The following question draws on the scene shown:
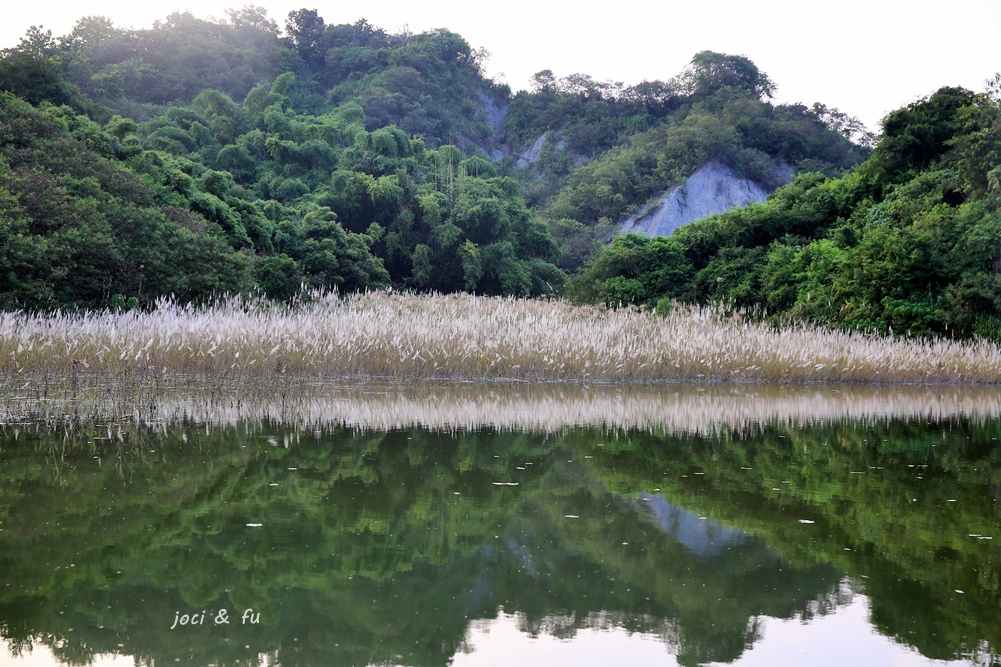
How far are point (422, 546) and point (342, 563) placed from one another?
1.38 feet

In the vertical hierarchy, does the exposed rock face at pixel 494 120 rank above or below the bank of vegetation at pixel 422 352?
above

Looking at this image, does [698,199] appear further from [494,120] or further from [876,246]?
[494,120]

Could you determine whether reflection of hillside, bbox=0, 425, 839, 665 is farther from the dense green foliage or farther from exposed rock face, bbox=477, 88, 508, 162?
exposed rock face, bbox=477, 88, 508, 162

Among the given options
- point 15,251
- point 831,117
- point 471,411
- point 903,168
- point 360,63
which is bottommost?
point 471,411

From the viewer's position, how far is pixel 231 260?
55.5 ft

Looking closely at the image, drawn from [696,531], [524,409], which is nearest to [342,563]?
[696,531]

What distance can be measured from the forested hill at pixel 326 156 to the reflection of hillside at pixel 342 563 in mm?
9637

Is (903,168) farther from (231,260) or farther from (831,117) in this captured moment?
(831,117)

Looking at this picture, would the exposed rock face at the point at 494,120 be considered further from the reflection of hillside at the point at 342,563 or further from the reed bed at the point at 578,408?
the reflection of hillside at the point at 342,563

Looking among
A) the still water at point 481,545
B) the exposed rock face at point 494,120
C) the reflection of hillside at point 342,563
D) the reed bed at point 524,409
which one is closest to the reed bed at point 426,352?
the reed bed at point 524,409

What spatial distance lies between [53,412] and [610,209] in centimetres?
3437

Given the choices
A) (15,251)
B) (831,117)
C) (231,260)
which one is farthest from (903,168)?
(831,117)

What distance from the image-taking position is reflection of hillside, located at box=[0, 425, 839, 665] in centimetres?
257

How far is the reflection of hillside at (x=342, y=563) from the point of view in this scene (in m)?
2.57
